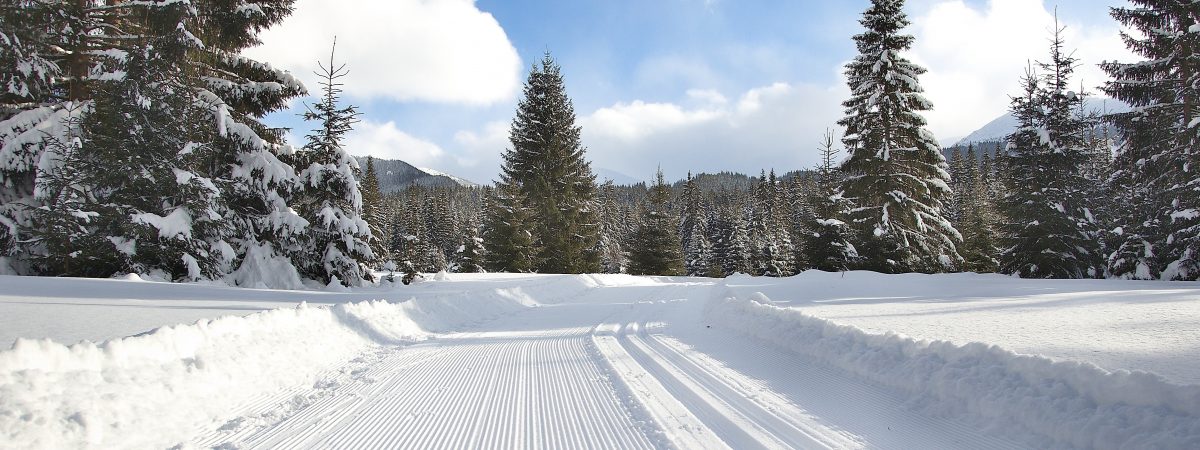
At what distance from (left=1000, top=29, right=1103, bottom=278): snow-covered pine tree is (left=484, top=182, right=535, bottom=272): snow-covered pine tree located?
22.7 metres

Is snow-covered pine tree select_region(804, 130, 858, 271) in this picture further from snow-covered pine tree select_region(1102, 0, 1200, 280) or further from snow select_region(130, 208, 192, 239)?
snow select_region(130, 208, 192, 239)

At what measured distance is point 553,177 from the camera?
3219cm

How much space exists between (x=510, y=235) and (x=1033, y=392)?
92.0 feet

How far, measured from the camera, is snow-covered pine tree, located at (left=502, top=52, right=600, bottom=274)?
31672 mm

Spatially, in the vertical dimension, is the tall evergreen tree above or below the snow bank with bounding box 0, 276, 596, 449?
above

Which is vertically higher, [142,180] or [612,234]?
[612,234]

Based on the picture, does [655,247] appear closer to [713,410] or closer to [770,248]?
[770,248]

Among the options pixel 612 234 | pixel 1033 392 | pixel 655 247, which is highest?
pixel 612 234

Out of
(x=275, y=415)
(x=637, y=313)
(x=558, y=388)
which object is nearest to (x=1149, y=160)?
(x=637, y=313)

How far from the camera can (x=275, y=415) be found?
4.35m

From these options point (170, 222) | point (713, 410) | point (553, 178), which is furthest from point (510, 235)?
point (713, 410)

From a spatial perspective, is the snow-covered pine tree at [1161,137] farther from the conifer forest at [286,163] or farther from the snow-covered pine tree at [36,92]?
the snow-covered pine tree at [36,92]

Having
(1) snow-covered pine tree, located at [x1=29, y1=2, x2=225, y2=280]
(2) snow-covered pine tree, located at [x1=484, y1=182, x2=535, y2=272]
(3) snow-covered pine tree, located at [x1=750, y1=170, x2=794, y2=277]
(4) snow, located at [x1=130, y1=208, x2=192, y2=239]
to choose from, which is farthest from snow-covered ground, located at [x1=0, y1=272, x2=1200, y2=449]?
(3) snow-covered pine tree, located at [x1=750, y1=170, x2=794, y2=277]

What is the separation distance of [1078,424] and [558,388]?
3.98 meters
